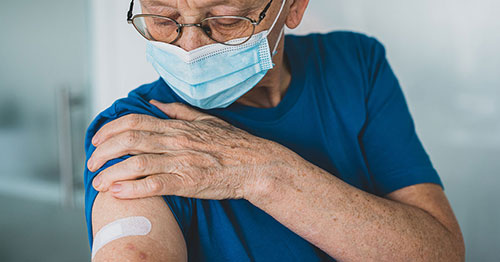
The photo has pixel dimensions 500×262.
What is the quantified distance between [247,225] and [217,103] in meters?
0.30

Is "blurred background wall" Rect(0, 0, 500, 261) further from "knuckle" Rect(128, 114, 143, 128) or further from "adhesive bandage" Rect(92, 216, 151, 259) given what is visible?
"adhesive bandage" Rect(92, 216, 151, 259)

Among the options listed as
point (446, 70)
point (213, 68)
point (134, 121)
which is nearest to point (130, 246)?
point (134, 121)

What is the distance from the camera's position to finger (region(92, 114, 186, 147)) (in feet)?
2.83

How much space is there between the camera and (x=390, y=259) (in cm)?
98

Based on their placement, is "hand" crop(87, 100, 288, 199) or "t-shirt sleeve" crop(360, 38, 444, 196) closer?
"hand" crop(87, 100, 288, 199)

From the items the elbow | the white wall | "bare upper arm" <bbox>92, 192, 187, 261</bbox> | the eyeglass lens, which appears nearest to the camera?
"bare upper arm" <bbox>92, 192, 187, 261</bbox>

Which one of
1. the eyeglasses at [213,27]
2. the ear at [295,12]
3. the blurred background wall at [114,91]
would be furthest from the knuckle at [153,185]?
the blurred background wall at [114,91]

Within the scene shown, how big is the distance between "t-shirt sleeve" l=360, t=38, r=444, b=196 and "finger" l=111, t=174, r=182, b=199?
0.64m

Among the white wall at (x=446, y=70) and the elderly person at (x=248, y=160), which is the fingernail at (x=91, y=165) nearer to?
the elderly person at (x=248, y=160)

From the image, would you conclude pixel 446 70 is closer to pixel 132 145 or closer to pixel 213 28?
pixel 213 28

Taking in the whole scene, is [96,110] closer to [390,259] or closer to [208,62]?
[208,62]

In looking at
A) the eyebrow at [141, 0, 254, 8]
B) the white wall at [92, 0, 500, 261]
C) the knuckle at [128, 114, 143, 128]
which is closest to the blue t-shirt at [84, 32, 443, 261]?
the knuckle at [128, 114, 143, 128]

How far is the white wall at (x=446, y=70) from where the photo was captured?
2.08 metres

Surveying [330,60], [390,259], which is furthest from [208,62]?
[390,259]
